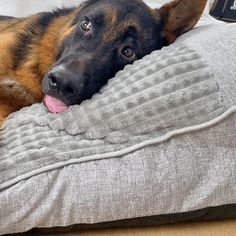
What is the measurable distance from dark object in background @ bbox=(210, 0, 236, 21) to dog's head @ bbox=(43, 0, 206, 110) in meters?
1.58

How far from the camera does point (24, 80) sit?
5.59ft

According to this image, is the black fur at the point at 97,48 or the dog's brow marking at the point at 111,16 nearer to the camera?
the black fur at the point at 97,48

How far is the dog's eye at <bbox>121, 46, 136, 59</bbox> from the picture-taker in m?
1.61

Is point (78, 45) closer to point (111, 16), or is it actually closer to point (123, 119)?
point (111, 16)

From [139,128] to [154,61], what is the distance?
0.26 meters

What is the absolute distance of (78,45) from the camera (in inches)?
61.7

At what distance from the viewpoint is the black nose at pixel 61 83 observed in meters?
1.37

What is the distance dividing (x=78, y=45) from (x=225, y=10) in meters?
2.02

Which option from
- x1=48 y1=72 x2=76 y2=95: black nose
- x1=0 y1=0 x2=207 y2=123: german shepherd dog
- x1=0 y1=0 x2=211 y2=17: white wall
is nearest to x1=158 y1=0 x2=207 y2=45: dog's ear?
x1=0 y1=0 x2=207 y2=123: german shepherd dog

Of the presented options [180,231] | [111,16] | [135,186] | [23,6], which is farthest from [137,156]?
[23,6]

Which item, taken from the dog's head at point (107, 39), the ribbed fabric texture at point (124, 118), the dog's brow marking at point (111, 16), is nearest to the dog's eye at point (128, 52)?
the dog's head at point (107, 39)

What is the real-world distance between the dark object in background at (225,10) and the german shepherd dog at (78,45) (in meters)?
1.58

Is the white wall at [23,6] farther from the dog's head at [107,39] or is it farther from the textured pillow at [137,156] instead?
the textured pillow at [137,156]

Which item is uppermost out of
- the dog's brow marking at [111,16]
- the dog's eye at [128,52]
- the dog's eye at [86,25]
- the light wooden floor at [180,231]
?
the dog's brow marking at [111,16]
